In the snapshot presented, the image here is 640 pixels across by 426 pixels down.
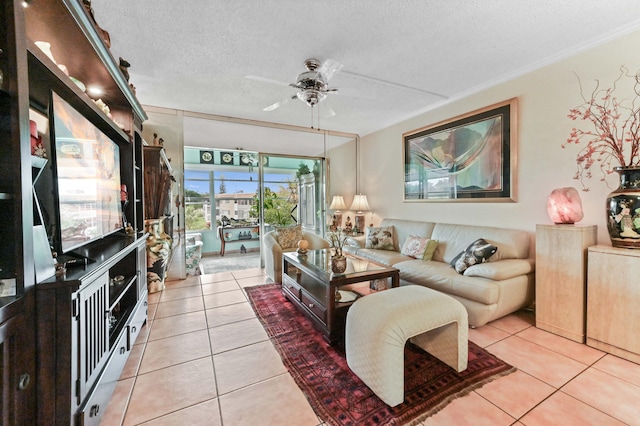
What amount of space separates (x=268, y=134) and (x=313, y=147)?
1.17 metres

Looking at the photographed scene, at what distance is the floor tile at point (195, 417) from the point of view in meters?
1.40

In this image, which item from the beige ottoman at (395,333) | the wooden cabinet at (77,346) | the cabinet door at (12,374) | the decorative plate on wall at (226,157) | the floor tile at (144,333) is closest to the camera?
the cabinet door at (12,374)

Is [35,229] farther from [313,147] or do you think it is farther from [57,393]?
[313,147]

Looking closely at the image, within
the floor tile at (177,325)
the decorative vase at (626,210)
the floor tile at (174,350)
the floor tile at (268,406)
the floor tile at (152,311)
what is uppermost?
the decorative vase at (626,210)

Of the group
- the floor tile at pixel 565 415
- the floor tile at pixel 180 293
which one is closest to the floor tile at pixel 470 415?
the floor tile at pixel 565 415

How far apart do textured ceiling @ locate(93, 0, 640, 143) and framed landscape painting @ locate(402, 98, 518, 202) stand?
0.44m

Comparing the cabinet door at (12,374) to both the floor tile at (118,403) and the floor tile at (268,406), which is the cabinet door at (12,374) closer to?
the floor tile at (118,403)

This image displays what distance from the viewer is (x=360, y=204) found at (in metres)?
5.04

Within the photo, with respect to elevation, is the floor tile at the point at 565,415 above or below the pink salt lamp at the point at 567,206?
below

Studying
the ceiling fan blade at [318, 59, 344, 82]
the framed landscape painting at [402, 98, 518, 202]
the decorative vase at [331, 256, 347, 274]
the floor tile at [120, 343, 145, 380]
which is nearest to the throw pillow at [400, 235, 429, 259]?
the framed landscape painting at [402, 98, 518, 202]

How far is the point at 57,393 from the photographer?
1.06 metres

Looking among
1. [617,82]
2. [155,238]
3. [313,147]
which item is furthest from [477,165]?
[155,238]

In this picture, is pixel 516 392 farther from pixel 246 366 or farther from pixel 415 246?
pixel 415 246

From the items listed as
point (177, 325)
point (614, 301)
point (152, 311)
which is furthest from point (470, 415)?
point (152, 311)
